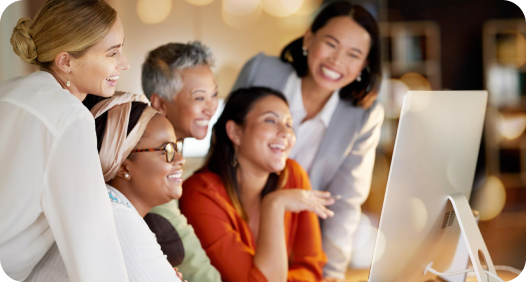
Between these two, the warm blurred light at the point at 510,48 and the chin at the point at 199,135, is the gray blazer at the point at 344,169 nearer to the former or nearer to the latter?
the chin at the point at 199,135

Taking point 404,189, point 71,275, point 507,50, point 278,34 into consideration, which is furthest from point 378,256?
point 507,50

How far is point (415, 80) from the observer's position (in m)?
3.71

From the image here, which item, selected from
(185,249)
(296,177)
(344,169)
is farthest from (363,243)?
(185,249)

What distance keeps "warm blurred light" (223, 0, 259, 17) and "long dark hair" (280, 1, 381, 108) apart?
9.2 inches

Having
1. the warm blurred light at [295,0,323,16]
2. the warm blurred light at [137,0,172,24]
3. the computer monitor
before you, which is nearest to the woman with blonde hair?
the computer monitor

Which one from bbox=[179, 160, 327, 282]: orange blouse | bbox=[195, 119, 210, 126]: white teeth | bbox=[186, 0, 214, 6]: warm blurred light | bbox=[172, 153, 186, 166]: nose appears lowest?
bbox=[179, 160, 327, 282]: orange blouse

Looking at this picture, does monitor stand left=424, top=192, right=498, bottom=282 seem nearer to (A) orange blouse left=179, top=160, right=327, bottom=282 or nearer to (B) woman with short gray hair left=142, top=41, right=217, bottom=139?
(A) orange blouse left=179, top=160, right=327, bottom=282

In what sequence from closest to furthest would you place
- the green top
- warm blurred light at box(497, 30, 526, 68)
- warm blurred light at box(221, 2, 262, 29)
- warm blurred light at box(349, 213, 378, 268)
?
the green top < warm blurred light at box(221, 2, 262, 29) < warm blurred light at box(349, 213, 378, 268) < warm blurred light at box(497, 30, 526, 68)

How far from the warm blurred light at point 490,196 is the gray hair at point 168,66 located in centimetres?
282

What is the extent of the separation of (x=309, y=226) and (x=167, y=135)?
87cm

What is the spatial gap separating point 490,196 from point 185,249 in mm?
3177

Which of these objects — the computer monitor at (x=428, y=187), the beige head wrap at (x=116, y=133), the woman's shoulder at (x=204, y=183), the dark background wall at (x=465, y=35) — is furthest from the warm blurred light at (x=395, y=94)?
the beige head wrap at (x=116, y=133)

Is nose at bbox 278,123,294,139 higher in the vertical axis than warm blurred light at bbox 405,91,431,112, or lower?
lower

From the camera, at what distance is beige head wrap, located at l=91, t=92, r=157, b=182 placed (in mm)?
1369
